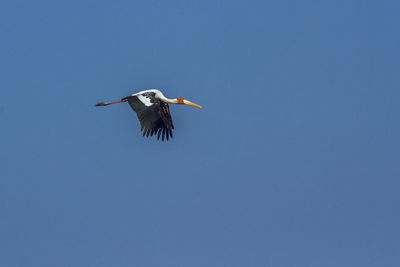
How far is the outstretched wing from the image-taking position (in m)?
68.1

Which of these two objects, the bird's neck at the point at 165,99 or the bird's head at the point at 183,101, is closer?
the bird's neck at the point at 165,99

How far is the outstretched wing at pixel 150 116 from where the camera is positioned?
6806 cm

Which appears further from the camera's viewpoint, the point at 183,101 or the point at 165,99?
the point at 183,101

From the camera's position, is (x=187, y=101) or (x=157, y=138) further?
(x=187, y=101)

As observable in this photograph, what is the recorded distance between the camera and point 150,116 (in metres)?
68.2

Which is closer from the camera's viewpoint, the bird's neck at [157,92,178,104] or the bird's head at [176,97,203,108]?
the bird's neck at [157,92,178,104]

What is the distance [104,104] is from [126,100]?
285cm

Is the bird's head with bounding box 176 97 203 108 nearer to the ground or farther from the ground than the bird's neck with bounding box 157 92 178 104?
farther from the ground

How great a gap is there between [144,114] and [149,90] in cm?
231

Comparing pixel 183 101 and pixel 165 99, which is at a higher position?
pixel 183 101

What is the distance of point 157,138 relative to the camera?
68.2m

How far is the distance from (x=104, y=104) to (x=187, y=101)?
5.06 meters

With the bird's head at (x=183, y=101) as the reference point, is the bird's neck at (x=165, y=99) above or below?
below

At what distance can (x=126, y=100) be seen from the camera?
227 ft
